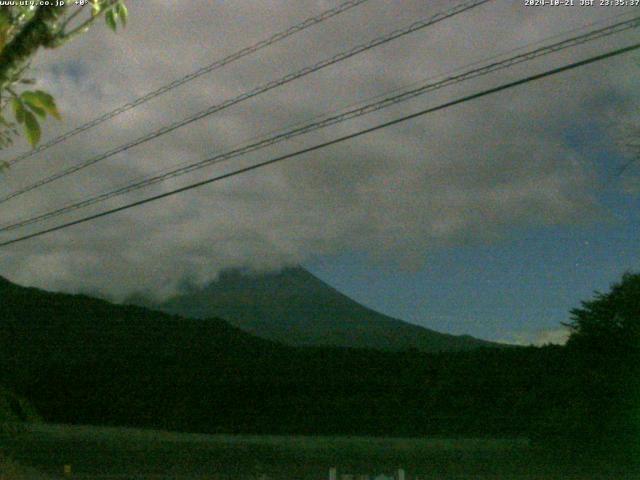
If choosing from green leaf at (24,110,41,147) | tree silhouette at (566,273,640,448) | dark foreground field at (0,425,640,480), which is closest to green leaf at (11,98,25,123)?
green leaf at (24,110,41,147)

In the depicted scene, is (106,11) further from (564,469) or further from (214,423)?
(214,423)

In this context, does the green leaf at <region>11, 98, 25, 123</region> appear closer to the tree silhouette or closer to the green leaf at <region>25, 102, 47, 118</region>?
the green leaf at <region>25, 102, 47, 118</region>

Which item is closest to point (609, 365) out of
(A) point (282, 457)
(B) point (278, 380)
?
(A) point (282, 457)

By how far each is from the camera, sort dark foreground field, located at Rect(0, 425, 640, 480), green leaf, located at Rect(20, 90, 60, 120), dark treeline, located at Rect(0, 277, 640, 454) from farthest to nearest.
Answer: dark treeline, located at Rect(0, 277, 640, 454), dark foreground field, located at Rect(0, 425, 640, 480), green leaf, located at Rect(20, 90, 60, 120)

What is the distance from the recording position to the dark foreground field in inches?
718

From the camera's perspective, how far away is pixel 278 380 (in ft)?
83.6

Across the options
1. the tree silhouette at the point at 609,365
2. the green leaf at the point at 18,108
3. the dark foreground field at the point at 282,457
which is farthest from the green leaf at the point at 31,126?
the tree silhouette at the point at 609,365

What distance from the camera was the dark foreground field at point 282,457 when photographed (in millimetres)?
18234

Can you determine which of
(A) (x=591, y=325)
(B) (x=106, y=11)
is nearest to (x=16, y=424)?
(A) (x=591, y=325)

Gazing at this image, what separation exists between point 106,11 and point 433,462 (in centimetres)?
1700

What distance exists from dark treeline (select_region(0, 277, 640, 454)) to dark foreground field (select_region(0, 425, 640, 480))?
2.70 feet

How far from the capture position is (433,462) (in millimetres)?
19203

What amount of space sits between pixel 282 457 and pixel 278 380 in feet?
16.6

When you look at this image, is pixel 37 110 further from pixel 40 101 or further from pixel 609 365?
pixel 609 365
